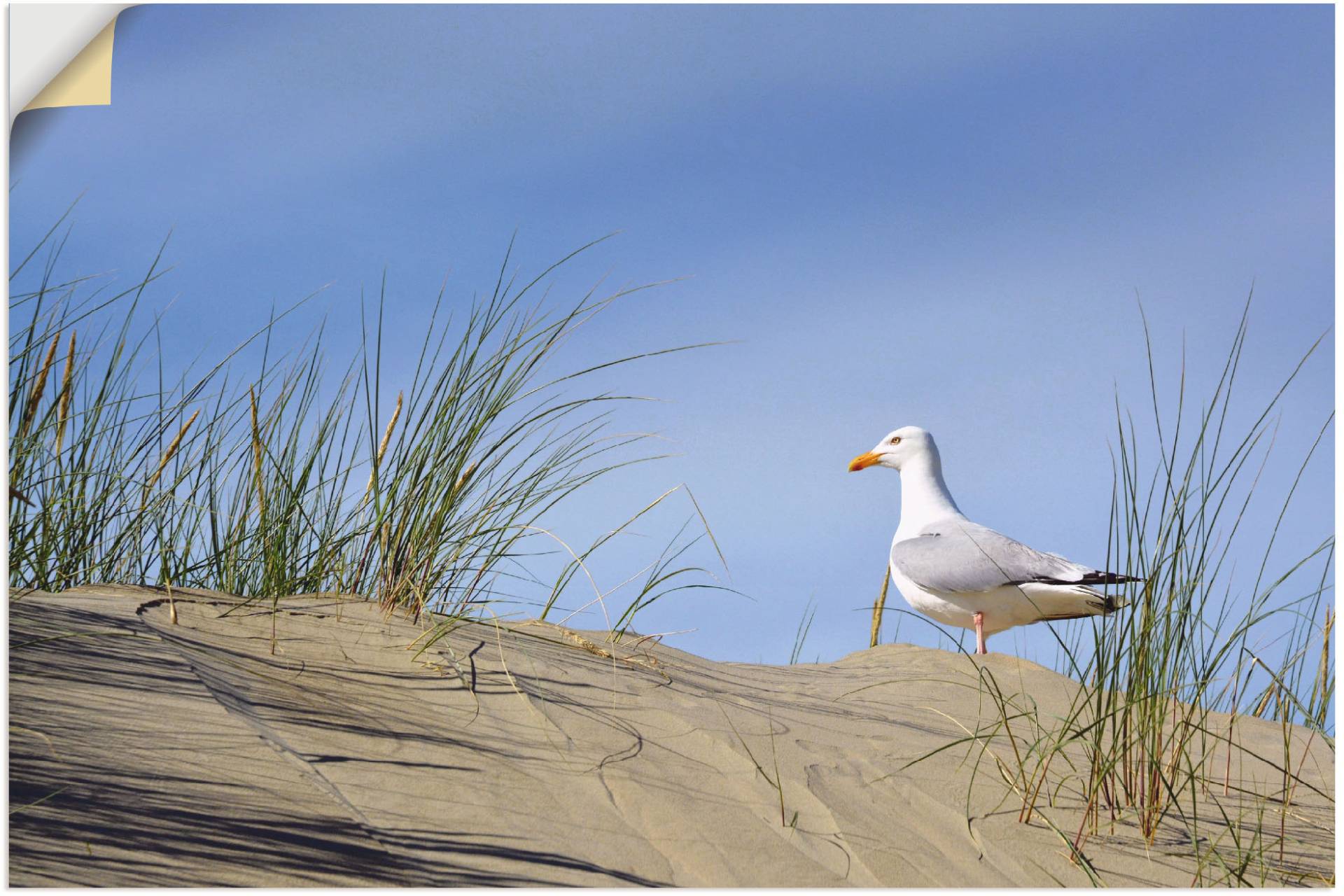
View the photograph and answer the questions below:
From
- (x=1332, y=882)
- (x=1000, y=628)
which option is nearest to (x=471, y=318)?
(x=1332, y=882)

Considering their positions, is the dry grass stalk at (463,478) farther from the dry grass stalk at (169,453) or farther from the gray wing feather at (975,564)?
the gray wing feather at (975,564)

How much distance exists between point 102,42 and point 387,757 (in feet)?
5.44

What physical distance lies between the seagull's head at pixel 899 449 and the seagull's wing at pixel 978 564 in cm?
→ 78

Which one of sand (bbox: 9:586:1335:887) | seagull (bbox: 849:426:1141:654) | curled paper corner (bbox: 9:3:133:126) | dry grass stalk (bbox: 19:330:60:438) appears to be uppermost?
curled paper corner (bbox: 9:3:133:126)

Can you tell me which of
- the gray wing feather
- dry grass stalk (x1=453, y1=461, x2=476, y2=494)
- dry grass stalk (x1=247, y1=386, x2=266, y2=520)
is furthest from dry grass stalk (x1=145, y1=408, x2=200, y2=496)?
the gray wing feather

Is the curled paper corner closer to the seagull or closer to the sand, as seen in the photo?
the sand

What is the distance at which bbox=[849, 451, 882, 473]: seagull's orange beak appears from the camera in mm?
5516

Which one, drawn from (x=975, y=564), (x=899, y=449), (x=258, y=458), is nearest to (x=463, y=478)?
(x=258, y=458)

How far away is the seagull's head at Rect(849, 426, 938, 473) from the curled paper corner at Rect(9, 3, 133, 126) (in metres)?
3.86

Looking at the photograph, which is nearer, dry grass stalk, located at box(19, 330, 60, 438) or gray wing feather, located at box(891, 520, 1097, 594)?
dry grass stalk, located at box(19, 330, 60, 438)

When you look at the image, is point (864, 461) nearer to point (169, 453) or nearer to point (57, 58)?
point (169, 453)

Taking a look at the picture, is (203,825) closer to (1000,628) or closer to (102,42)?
(102,42)

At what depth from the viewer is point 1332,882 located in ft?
7.01

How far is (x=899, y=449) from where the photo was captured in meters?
5.40
